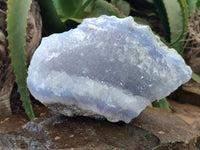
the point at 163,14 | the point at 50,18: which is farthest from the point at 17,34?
the point at 163,14

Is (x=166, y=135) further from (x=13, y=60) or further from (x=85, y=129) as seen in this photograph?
(x=13, y=60)

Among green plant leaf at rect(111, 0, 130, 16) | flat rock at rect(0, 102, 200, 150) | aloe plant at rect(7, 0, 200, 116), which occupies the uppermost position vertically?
aloe plant at rect(7, 0, 200, 116)

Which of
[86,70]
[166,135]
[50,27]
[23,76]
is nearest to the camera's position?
[86,70]

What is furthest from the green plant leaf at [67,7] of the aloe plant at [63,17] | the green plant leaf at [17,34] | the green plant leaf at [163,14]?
the green plant leaf at [163,14]

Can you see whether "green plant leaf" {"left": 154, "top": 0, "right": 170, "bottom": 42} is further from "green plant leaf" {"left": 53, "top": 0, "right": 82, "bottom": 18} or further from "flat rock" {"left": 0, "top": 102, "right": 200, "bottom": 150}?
"flat rock" {"left": 0, "top": 102, "right": 200, "bottom": 150}

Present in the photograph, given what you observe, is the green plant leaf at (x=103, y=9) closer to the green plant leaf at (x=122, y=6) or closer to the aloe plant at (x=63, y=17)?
the aloe plant at (x=63, y=17)

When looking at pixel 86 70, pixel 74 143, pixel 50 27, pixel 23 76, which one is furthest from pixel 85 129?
pixel 50 27

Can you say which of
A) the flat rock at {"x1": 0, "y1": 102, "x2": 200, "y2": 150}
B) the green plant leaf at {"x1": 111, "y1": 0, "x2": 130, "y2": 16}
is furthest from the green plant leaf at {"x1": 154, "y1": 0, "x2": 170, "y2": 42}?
the flat rock at {"x1": 0, "y1": 102, "x2": 200, "y2": 150}

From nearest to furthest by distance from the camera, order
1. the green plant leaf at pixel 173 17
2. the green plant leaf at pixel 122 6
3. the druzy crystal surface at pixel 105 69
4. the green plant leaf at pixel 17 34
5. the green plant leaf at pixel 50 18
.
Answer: the druzy crystal surface at pixel 105 69
the green plant leaf at pixel 17 34
the green plant leaf at pixel 50 18
the green plant leaf at pixel 173 17
the green plant leaf at pixel 122 6

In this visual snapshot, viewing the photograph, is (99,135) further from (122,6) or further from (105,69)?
(122,6)
